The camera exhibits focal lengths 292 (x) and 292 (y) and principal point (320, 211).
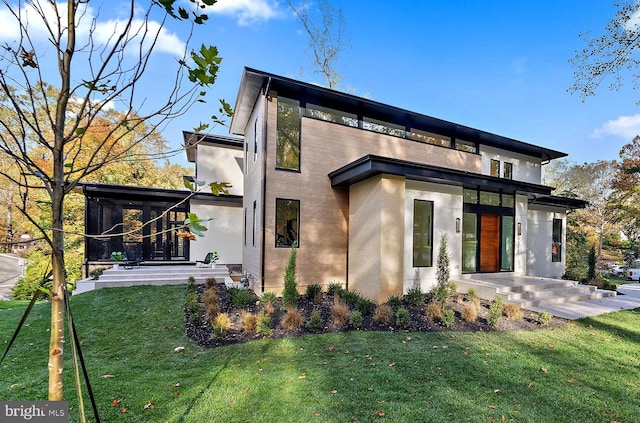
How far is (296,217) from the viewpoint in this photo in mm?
9383

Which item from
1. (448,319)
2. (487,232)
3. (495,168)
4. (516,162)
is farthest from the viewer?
(516,162)

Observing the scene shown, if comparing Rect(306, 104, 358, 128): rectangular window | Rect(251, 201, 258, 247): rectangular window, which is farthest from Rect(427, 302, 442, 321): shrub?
Rect(306, 104, 358, 128): rectangular window

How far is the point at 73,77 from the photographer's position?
1.60 metres

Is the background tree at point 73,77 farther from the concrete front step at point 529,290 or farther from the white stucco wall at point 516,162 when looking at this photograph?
the white stucco wall at point 516,162

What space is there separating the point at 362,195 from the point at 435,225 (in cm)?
253

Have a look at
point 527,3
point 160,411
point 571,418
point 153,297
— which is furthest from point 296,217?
point 527,3

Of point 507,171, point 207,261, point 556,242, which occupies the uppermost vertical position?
point 507,171

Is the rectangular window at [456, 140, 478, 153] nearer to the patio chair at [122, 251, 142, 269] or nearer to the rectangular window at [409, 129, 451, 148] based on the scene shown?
the rectangular window at [409, 129, 451, 148]

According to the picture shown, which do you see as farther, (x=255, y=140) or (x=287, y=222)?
(x=255, y=140)

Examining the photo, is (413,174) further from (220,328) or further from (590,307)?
(590,307)

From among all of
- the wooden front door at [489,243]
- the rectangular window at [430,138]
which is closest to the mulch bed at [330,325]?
the wooden front door at [489,243]

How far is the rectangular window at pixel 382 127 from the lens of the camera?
10523mm

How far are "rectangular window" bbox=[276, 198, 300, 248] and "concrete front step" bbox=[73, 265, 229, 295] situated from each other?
3931 mm

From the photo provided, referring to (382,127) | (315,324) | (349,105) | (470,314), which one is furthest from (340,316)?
(382,127)
